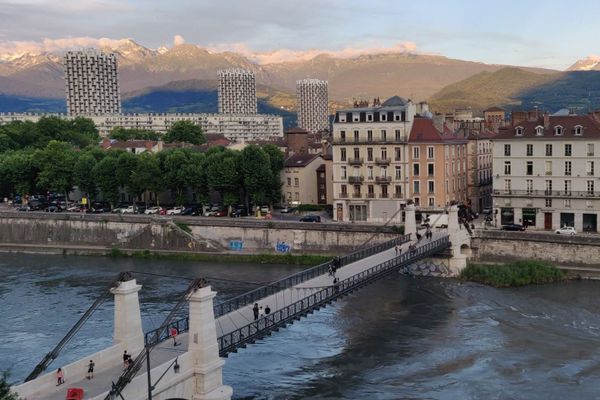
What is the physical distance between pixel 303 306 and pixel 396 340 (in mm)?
6239

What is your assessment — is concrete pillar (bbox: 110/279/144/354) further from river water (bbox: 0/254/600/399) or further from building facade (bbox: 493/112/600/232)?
building facade (bbox: 493/112/600/232)

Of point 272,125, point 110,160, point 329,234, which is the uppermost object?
point 272,125

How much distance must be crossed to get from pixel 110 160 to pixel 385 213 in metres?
27.8

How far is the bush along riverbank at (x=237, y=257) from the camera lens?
5381cm

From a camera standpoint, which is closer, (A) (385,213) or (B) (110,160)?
Result: (A) (385,213)

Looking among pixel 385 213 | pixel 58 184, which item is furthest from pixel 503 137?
pixel 58 184

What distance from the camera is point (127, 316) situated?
939 inches

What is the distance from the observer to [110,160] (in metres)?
70.2

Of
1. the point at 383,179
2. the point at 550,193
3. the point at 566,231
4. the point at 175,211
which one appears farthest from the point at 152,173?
the point at 566,231

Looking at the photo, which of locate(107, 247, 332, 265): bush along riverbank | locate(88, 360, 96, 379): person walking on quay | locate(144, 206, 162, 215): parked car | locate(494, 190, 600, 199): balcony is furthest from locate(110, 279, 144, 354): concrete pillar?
locate(144, 206, 162, 215): parked car

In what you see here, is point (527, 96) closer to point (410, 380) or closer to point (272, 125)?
point (272, 125)

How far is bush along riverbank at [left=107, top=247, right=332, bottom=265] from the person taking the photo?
177 feet

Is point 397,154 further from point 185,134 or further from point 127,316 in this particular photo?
point 185,134

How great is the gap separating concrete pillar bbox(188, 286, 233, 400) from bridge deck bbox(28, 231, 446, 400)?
2.78 ft
